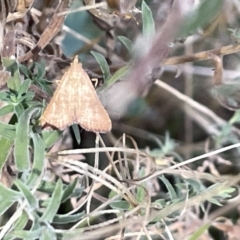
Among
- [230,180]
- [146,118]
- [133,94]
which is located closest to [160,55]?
[133,94]

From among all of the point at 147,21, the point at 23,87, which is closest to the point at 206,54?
the point at 147,21

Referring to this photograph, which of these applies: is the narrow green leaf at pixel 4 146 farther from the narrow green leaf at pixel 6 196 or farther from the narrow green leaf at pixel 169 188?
the narrow green leaf at pixel 169 188

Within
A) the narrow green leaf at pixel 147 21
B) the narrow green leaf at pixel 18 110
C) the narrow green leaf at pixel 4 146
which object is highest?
the narrow green leaf at pixel 147 21

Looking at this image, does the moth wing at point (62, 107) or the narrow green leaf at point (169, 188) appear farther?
the narrow green leaf at point (169, 188)

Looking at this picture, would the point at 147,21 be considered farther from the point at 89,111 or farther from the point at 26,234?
the point at 26,234

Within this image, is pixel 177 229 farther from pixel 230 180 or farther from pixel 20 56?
pixel 20 56

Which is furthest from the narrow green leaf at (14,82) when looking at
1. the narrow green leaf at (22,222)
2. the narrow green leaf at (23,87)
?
the narrow green leaf at (22,222)
